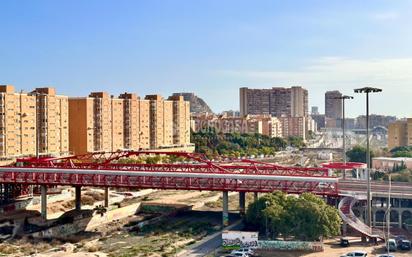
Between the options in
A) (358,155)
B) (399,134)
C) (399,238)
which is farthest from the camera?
(399,134)

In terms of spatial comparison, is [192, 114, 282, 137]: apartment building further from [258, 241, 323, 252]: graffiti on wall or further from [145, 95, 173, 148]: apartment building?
[258, 241, 323, 252]: graffiti on wall

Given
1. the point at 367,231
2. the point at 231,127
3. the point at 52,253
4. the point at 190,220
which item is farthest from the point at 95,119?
the point at 231,127

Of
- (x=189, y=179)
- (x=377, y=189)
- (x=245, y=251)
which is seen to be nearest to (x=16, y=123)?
(x=189, y=179)

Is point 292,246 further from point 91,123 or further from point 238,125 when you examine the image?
point 238,125

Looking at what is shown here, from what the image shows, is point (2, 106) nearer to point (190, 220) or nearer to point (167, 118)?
point (190, 220)

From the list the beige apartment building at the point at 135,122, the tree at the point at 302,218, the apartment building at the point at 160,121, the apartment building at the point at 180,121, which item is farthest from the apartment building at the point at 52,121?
the tree at the point at 302,218

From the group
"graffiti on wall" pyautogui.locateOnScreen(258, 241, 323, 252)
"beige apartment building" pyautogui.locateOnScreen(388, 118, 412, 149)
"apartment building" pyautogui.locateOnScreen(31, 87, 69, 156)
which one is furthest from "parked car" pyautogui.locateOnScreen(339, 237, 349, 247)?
"beige apartment building" pyautogui.locateOnScreen(388, 118, 412, 149)

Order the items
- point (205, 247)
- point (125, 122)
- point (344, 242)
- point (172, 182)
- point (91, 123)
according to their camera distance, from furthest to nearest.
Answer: point (125, 122)
point (91, 123)
point (172, 182)
point (205, 247)
point (344, 242)
